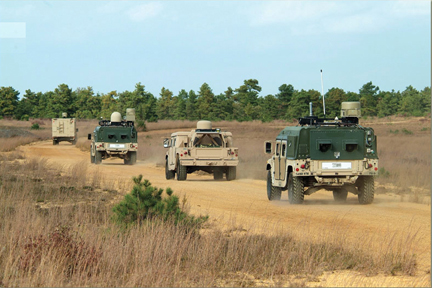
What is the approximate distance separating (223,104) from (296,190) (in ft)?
303

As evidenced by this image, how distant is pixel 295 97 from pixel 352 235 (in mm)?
89287

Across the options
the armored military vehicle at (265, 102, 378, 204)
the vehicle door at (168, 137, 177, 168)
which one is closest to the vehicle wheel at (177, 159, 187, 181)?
the vehicle door at (168, 137, 177, 168)

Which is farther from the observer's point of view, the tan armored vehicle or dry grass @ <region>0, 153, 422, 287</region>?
the tan armored vehicle

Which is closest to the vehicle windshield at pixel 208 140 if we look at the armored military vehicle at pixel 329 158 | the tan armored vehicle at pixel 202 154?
the tan armored vehicle at pixel 202 154

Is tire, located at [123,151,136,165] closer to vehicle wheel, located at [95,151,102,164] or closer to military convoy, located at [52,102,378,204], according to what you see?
vehicle wheel, located at [95,151,102,164]

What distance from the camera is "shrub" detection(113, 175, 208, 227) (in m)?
11.3

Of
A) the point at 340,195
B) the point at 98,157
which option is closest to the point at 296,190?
the point at 340,195

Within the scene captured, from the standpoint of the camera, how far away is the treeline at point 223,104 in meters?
100

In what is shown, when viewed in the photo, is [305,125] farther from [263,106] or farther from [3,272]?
[263,106]

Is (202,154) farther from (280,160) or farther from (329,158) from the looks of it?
(329,158)

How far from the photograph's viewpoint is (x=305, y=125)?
16281 millimetres

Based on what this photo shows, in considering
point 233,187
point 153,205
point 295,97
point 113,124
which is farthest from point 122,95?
point 153,205

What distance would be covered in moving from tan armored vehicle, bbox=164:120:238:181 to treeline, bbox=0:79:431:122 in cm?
6987

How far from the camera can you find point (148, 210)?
11562 mm
